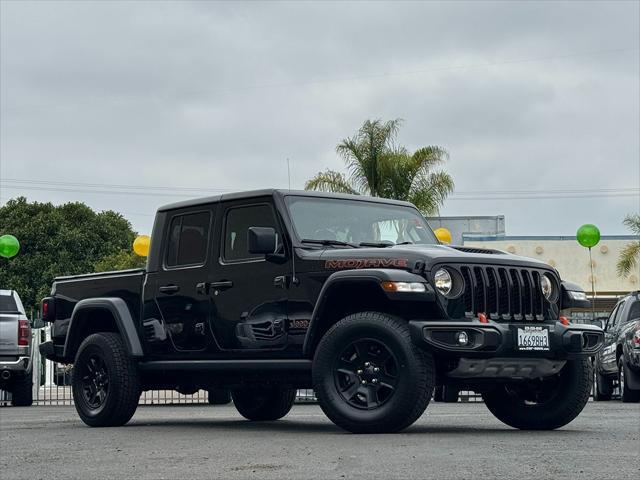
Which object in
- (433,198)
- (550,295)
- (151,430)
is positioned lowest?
(151,430)

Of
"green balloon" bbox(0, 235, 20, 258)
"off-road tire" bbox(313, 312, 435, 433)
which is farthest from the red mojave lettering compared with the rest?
"green balloon" bbox(0, 235, 20, 258)

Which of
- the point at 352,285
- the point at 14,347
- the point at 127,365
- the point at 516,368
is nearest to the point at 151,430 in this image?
the point at 127,365

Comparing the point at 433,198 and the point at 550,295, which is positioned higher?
the point at 433,198

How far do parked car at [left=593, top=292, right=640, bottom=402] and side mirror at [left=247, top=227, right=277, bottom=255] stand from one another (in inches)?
356

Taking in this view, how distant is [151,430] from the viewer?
11.4 meters

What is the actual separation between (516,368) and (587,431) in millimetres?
1129

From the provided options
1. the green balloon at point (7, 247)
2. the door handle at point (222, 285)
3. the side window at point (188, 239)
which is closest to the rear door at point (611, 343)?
the side window at point (188, 239)

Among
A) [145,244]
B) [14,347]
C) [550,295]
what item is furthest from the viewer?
[145,244]

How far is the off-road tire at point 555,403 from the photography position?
10695 millimetres

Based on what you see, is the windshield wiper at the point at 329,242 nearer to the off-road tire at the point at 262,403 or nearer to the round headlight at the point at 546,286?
the round headlight at the point at 546,286

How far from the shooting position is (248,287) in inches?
431

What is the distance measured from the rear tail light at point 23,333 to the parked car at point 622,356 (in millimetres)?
8879

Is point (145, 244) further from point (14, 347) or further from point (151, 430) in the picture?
point (151, 430)

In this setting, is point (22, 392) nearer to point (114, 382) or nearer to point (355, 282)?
point (114, 382)
